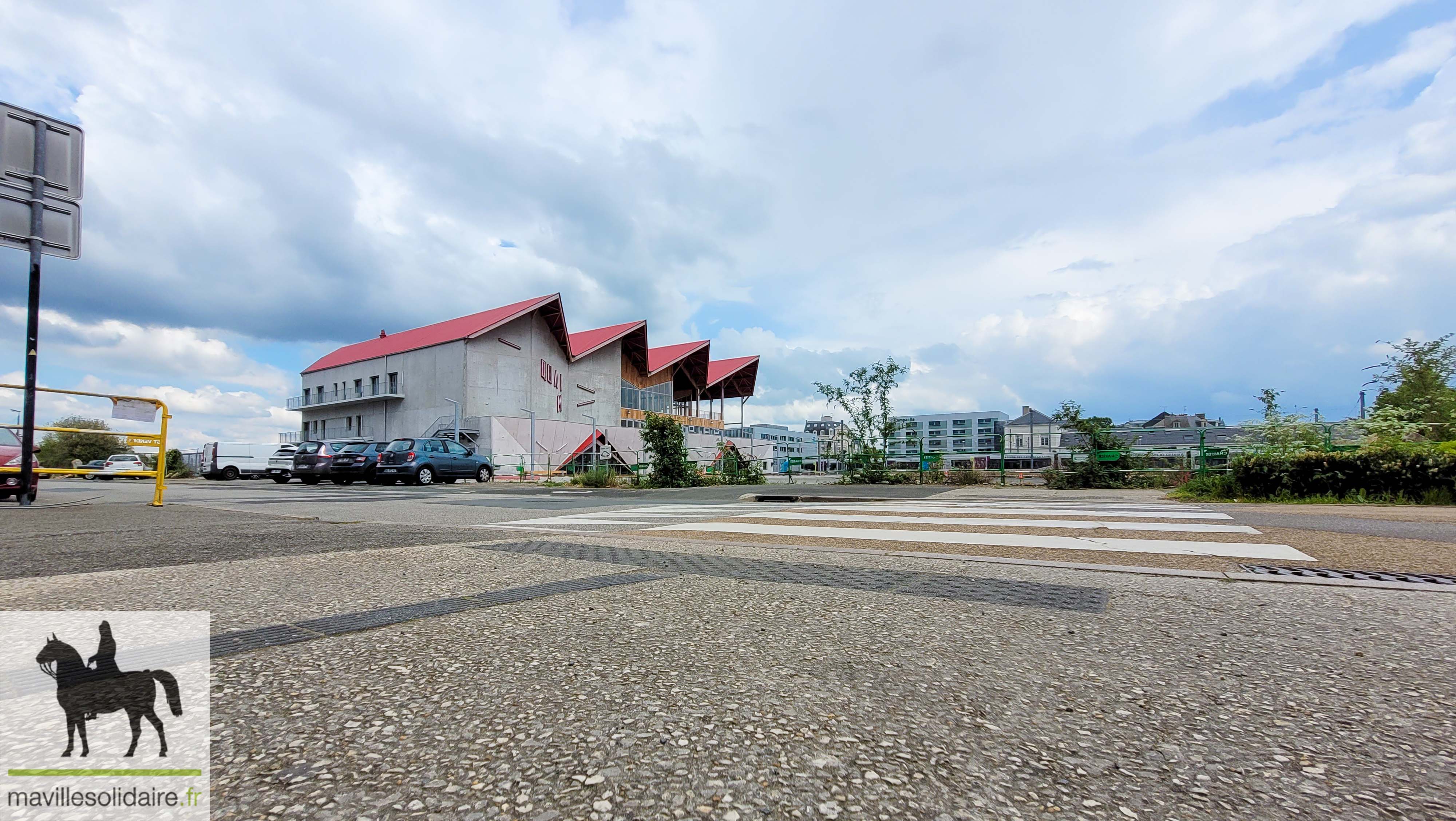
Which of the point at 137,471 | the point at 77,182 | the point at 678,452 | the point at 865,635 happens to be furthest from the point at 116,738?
the point at 678,452

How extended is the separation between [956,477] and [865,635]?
17.0m

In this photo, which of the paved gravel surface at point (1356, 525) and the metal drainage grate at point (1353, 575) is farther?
the paved gravel surface at point (1356, 525)

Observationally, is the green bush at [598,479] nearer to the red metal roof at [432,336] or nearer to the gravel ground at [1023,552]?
the gravel ground at [1023,552]

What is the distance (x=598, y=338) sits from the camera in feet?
173

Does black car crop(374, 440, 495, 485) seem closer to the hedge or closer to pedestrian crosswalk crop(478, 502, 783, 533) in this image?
pedestrian crosswalk crop(478, 502, 783, 533)

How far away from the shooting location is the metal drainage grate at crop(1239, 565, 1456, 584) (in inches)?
169

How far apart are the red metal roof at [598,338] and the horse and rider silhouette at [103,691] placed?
4860 cm

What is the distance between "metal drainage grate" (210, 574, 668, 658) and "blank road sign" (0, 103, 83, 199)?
9.28 m

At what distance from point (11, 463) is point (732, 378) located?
2329 inches

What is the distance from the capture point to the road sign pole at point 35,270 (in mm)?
8289

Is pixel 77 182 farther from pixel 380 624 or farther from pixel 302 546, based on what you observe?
pixel 380 624

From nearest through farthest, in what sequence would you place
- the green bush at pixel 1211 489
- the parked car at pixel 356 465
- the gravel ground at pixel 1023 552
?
the gravel ground at pixel 1023 552 → the green bush at pixel 1211 489 → the parked car at pixel 356 465

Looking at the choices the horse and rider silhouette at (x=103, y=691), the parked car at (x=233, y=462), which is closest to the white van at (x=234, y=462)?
the parked car at (x=233, y=462)

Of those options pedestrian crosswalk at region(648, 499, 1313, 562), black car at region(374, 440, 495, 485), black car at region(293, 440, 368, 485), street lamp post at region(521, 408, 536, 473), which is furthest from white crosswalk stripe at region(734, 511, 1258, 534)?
black car at region(293, 440, 368, 485)
